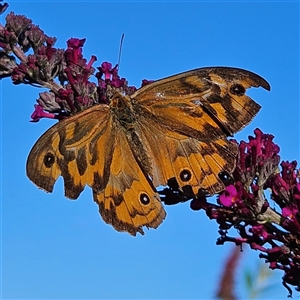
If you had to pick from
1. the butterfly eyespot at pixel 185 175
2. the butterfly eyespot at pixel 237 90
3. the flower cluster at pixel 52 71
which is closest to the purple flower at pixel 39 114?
the flower cluster at pixel 52 71

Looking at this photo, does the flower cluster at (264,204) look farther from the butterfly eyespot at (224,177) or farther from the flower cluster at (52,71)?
the flower cluster at (52,71)

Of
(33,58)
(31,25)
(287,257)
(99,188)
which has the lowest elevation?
(287,257)

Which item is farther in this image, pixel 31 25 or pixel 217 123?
pixel 31 25

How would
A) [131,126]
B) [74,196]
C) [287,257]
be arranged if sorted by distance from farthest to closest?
1. [131,126]
2. [74,196]
3. [287,257]

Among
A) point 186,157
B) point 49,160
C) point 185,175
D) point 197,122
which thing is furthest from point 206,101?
point 49,160

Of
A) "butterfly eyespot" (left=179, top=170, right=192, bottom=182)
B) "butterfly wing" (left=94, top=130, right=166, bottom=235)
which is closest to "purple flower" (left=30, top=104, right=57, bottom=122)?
"butterfly wing" (left=94, top=130, right=166, bottom=235)

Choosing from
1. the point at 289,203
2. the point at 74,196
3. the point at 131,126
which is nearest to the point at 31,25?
the point at 131,126

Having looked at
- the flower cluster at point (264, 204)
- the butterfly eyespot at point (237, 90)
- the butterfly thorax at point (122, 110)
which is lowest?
the flower cluster at point (264, 204)

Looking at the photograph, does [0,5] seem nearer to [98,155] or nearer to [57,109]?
[57,109]
